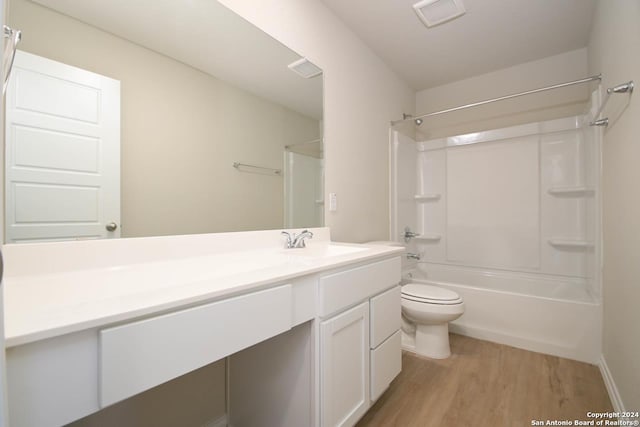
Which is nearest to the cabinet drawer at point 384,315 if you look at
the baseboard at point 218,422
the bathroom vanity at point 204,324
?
the bathroom vanity at point 204,324

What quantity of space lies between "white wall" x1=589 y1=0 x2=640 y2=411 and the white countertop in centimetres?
117

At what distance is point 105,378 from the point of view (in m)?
0.54

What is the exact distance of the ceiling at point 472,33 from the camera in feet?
6.12

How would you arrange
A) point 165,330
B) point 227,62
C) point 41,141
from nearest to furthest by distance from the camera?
point 165,330 → point 41,141 → point 227,62

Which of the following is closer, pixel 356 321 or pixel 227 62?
pixel 356 321

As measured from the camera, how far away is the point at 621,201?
1.43 metres

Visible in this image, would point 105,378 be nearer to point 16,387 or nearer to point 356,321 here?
point 16,387

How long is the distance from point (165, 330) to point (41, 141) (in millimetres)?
702

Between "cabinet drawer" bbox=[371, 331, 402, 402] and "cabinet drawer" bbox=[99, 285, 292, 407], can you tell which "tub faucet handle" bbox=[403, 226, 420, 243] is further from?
"cabinet drawer" bbox=[99, 285, 292, 407]

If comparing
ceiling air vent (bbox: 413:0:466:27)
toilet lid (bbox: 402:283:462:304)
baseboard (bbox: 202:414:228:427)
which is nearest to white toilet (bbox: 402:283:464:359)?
toilet lid (bbox: 402:283:462:304)

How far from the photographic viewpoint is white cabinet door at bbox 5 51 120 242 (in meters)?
0.79

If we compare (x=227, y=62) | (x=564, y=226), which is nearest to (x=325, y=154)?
(x=227, y=62)

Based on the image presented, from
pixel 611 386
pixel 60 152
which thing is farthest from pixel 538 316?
pixel 60 152

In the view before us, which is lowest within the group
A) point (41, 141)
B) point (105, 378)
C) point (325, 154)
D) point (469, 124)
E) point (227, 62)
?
point (105, 378)
